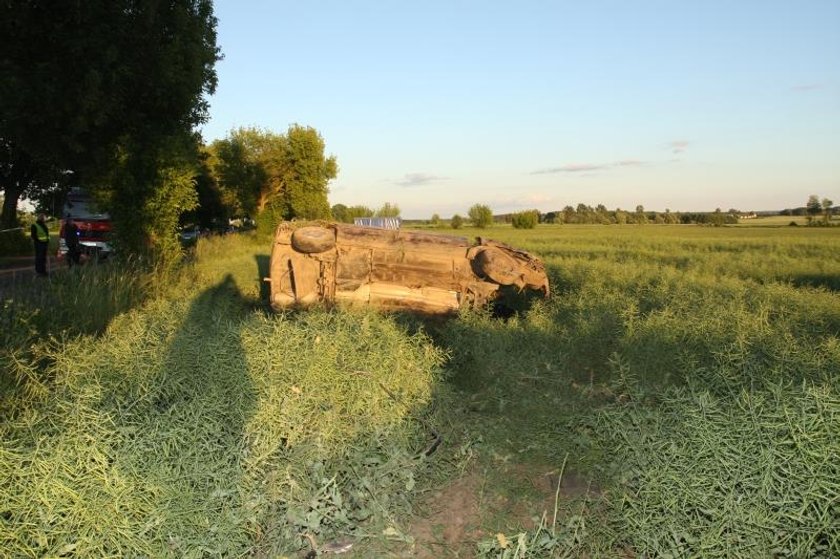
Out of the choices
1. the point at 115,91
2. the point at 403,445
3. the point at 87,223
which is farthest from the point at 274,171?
the point at 403,445

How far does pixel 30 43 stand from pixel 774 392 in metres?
14.0

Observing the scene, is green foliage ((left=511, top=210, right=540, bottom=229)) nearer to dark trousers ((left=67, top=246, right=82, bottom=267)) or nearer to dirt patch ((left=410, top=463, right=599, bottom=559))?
dark trousers ((left=67, top=246, right=82, bottom=267))

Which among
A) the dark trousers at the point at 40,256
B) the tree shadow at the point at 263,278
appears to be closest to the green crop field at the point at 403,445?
the tree shadow at the point at 263,278

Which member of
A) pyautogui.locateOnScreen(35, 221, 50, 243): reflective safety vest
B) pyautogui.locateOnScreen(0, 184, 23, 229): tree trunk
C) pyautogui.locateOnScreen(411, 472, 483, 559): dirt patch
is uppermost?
pyautogui.locateOnScreen(0, 184, 23, 229): tree trunk

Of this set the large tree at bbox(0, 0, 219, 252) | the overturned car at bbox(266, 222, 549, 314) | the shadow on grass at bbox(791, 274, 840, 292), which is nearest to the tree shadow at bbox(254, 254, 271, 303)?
the overturned car at bbox(266, 222, 549, 314)

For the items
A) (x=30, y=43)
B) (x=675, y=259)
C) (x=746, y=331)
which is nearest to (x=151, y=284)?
(x=30, y=43)

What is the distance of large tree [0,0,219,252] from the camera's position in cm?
1163

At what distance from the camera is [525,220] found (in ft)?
191

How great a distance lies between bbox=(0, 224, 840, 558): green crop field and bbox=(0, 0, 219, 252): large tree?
719 centimetres

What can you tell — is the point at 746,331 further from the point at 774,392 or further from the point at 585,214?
the point at 585,214

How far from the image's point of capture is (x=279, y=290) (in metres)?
9.28

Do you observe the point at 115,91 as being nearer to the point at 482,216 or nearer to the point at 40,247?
the point at 40,247

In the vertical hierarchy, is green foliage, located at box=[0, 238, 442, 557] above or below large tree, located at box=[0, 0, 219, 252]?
below

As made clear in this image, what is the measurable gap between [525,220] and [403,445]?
55.2m
